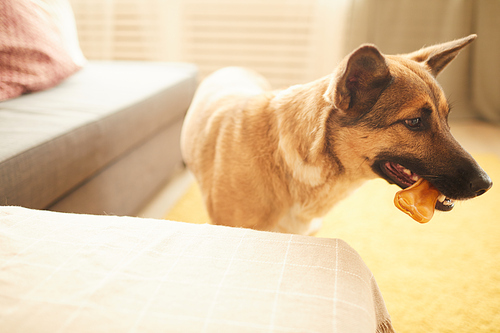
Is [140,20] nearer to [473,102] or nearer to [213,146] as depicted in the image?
[213,146]

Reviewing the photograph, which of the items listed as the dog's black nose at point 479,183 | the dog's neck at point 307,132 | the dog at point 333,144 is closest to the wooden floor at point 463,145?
the dog at point 333,144

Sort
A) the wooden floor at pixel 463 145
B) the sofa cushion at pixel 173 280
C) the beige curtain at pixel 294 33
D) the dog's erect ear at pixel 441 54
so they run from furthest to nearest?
the beige curtain at pixel 294 33 → the wooden floor at pixel 463 145 → the dog's erect ear at pixel 441 54 → the sofa cushion at pixel 173 280

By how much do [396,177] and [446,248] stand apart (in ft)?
2.76

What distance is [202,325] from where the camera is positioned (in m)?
0.52

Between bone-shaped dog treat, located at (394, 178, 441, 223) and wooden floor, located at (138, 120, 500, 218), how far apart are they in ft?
4.47

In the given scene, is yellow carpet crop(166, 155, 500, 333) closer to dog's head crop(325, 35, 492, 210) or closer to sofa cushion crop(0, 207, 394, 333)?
dog's head crop(325, 35, 492, 210)

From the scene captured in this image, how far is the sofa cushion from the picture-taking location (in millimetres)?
525

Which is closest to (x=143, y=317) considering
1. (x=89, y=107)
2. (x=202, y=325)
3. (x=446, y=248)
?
(x=202, y=325)

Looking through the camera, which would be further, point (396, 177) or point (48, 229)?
point (396, 177)

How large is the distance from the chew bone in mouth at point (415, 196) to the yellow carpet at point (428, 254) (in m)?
0.47

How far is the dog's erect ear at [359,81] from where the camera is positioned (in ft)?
3.06

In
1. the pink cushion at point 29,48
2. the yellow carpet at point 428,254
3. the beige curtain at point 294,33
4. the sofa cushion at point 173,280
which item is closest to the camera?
the sofa cushion at point 173,280

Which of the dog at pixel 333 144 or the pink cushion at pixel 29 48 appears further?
the pink cushion at pixel 29 48

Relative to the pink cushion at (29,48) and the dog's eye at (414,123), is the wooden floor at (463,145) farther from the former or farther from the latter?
the dog's eye at (414,123)
